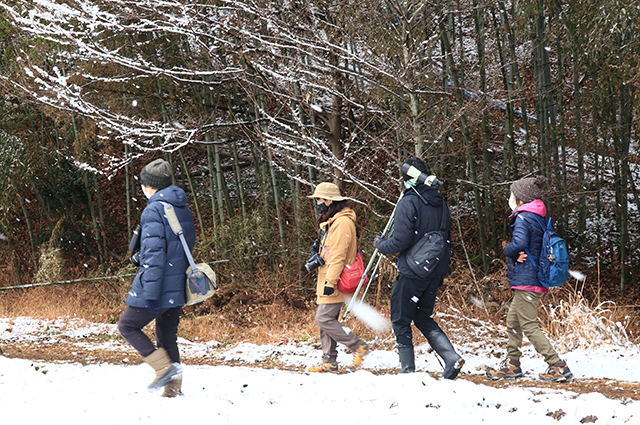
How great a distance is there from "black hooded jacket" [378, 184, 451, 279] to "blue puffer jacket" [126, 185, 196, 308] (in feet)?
4.48

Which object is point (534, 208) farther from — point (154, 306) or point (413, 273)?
point (154, 306)

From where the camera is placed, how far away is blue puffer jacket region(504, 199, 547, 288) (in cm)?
395

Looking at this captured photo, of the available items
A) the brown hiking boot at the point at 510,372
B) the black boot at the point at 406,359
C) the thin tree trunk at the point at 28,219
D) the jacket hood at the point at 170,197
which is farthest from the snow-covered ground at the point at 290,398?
the thin tree trunk at the point at 28,219

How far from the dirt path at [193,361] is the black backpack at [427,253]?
0.97m

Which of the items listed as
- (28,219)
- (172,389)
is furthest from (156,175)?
(28,219)

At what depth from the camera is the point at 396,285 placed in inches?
155

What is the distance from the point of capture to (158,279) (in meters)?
3.14

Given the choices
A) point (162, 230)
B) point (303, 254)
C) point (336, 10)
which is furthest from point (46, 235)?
point (162, 230)

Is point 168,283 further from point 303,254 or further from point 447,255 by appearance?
point 303,254

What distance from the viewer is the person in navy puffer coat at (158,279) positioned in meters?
3.16

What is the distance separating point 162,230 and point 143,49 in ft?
22.7

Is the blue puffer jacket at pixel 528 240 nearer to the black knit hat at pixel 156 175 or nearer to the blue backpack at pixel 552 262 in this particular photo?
the blue backpack at pixel 552 262

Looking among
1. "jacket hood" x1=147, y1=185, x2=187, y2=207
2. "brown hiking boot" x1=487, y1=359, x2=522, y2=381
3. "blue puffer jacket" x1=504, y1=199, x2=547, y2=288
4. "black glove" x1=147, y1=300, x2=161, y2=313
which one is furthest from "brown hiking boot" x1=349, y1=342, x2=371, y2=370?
"jacket hood" x1=147, y1=185, x2=187, y2=207

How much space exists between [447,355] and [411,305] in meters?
0.40
